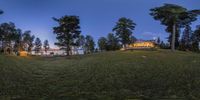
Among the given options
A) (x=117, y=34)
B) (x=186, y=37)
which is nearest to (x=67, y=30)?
(x=117, y=34)

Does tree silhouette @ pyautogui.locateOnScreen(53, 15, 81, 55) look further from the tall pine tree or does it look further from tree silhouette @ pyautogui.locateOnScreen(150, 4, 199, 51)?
the tall pine tree

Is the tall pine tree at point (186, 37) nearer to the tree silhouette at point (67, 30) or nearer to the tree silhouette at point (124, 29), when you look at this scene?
the tree silhouette at point (124, 29)

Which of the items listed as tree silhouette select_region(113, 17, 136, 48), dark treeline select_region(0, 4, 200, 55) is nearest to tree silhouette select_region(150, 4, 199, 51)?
dark treeline select_region(0, 4, 200, 55)

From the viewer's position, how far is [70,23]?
346 feet

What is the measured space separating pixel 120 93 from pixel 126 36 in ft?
340

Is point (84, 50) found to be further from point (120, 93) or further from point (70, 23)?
point (120, 93)

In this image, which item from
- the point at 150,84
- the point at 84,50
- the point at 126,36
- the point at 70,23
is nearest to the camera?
the point at 150,84

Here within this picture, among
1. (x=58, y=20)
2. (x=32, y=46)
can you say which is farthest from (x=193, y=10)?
(x=32, y=46)

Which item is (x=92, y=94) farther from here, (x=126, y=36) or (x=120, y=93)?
(x=126, y=36)

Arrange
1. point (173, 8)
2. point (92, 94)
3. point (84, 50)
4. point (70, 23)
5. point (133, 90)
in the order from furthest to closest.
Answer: point (84, 50)
point (70, 23)
point (173, 8)
point (133, 90)
point (92, 94)

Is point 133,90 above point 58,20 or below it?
below

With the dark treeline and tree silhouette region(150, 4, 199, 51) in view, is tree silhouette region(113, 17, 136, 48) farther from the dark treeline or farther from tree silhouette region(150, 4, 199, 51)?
tree silhouette region(150, 4, 199, 51)

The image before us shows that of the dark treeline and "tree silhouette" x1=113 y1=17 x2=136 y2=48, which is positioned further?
"tree silhouette" x1=113 y1=17 x2=136 y2=48

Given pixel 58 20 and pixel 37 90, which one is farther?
pixel 58 20
